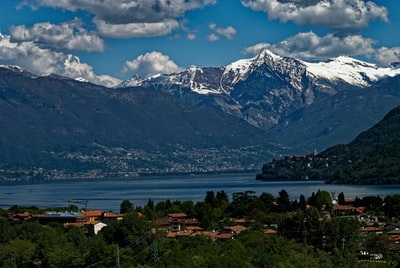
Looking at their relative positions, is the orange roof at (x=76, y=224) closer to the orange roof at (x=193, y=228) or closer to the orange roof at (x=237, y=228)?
the orange roof at (x=193, y=228)

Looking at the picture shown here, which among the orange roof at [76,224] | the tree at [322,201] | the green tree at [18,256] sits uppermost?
the tree at [322,201]

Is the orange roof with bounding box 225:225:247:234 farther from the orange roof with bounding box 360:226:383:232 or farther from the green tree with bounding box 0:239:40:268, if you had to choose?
the green tree with bounding box 0:239:40:268

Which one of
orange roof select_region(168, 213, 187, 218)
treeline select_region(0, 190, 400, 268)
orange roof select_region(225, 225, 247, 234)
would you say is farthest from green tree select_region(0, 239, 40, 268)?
orange roof select_region(168, 213, 187, 218)

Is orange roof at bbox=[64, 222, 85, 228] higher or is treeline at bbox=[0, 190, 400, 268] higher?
orange roof at bbox=[64, 222, 85, 228]

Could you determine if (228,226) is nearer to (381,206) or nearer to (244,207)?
(244,207)

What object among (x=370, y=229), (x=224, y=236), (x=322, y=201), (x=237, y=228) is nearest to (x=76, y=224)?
(x=237, y=228)

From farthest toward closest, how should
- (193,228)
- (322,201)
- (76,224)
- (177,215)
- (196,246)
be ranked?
(322,201) → (177,215) → (76,224) → (193,228) → (196,246)

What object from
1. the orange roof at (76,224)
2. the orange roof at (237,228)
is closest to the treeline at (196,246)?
the orange roof at (237,228)

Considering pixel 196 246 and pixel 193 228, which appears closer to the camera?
pixel 196 246

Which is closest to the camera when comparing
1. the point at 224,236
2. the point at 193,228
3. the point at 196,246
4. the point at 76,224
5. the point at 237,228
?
the point at 196,246

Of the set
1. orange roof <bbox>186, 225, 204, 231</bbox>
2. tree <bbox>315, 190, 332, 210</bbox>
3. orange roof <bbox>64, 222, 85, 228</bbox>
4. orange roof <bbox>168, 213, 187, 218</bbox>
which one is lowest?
orange roof <bbox>186, 225, 204, 231</bbox>

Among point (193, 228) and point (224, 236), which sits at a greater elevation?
point (193, 228)

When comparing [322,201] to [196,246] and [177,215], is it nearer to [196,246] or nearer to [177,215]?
[177,215]

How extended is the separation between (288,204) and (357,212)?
765cm
